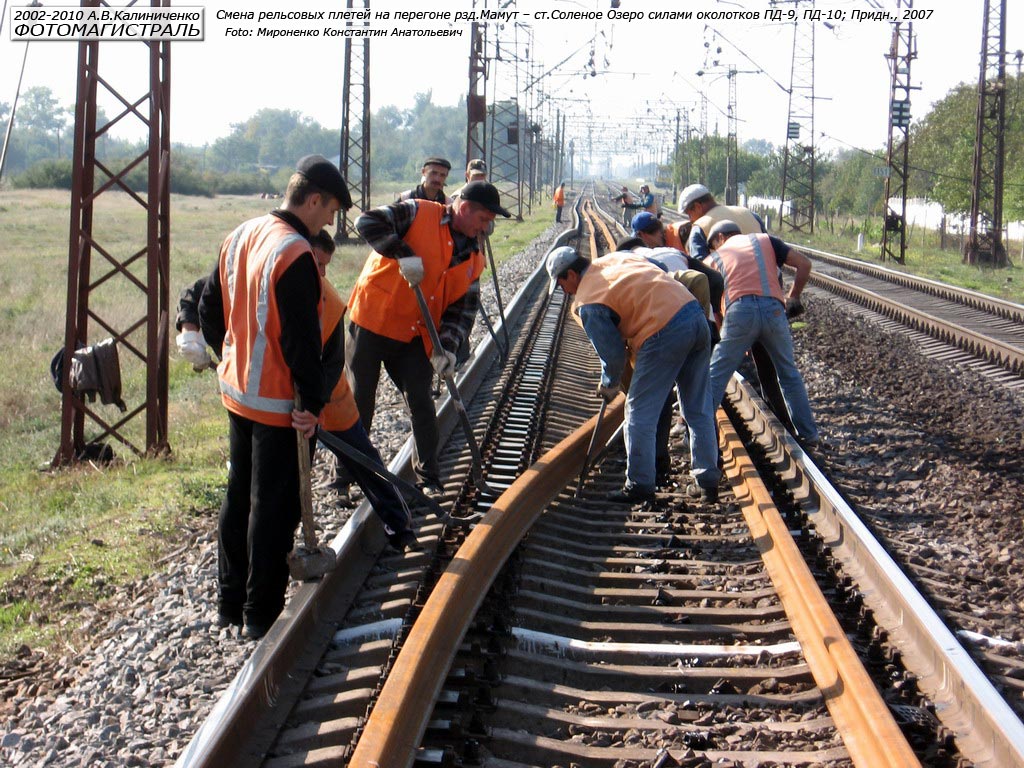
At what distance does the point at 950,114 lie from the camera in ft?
191

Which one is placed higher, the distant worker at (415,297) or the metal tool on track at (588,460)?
the distant worker at (415,297)

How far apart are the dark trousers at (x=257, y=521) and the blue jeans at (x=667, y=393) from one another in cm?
248

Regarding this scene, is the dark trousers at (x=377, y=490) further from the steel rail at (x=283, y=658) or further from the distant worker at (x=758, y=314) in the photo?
the distant worker at (x=758, y=314)

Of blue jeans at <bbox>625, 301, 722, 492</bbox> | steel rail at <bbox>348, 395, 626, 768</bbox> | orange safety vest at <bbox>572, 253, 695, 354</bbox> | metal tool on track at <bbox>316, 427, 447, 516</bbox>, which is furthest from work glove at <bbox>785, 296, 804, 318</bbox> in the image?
metal tool on track at <bbox>316, 427, 447, 516</bbox>

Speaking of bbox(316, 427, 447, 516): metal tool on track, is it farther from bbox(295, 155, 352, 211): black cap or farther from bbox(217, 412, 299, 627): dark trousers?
bbox(295, 155, 352, 211): black cap

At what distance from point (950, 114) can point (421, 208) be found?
5890 cm

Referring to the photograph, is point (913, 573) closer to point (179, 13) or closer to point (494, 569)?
point (494, 569)

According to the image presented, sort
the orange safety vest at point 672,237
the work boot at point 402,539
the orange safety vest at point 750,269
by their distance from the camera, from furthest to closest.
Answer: the orange safety vest at point 672,237 < the orange safety vest at point 750,269 < the work boot at point 402,539

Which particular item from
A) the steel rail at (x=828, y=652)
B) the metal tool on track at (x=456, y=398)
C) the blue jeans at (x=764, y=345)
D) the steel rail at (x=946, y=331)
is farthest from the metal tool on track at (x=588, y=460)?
the steel rail at (x=946, y=331)

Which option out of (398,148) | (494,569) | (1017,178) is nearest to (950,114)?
(1017,178)

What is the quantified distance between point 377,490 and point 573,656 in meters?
1.32

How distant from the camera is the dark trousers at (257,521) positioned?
4.41 metres

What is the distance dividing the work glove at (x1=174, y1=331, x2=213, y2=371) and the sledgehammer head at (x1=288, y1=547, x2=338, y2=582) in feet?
2.85

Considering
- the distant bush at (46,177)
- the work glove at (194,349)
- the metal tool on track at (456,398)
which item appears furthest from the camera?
the distant bush at (46,177)
